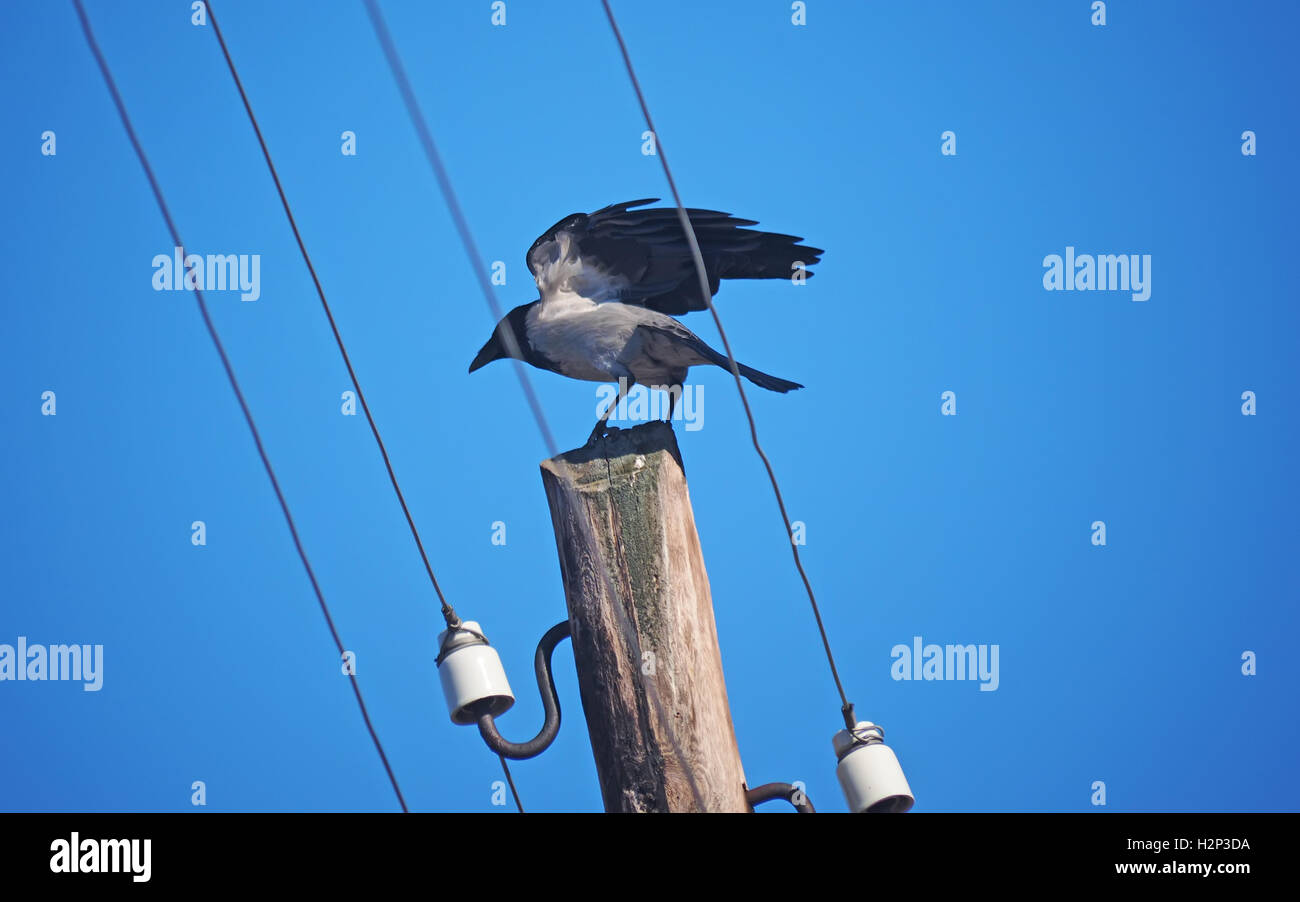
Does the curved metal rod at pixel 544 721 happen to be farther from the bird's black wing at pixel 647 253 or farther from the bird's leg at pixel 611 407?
the bird's black wing at pixel 647 253

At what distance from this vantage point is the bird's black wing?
4.61m

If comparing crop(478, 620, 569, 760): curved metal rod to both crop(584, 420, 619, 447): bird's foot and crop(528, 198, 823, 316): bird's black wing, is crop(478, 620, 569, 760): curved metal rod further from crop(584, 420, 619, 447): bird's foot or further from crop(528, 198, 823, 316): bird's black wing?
crop(528, 198, 823, 316): bird's black wing

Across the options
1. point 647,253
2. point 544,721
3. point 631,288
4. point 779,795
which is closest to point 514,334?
point 631,288

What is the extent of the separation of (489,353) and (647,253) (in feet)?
3.09

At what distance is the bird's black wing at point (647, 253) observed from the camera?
4613 mm

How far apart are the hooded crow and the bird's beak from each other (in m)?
0.23

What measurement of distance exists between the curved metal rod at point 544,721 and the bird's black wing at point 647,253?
1.74 metres

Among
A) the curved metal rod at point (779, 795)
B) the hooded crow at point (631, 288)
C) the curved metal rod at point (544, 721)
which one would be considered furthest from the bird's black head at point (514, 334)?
the curved metal rod at point (779, 795)

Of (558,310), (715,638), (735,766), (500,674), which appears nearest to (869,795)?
(735,766)

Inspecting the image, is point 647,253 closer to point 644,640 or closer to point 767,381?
point 767,381

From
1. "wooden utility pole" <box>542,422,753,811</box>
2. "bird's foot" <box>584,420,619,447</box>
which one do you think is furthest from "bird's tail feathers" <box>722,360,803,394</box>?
"wooden utility pole" <box>542,422,753,811</box>

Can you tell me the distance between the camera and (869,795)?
2971 mm
